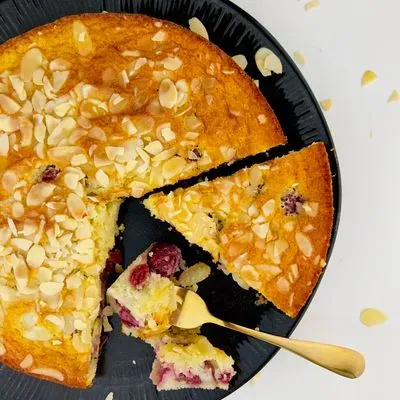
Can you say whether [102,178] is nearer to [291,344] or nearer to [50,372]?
[50,372]

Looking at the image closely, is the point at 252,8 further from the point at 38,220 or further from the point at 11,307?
the point at 11,307

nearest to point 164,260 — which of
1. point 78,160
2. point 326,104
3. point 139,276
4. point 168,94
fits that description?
point 139,276

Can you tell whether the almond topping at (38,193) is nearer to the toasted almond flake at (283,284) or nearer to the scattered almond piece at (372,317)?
the toasted almond flake at (283,284)

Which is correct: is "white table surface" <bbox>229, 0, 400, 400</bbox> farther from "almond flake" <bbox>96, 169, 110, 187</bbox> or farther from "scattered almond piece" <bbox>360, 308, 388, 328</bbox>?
"almond flake" <bbox>96, 169, 110, 187</bbox>

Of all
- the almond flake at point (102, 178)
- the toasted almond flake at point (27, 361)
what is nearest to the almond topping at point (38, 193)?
the almond flake at point (102, 178)

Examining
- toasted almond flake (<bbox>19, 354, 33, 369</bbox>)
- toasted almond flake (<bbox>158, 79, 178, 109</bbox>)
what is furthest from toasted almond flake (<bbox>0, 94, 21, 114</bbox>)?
toasted almond flake (<bbox>19, 354, 33, 369</bbox>)

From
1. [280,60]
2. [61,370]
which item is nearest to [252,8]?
[280,60]
